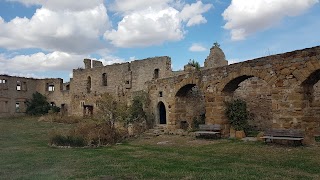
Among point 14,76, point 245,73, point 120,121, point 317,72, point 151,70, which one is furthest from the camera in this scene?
point 14,76

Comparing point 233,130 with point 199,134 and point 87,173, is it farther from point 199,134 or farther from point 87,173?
point 87,173

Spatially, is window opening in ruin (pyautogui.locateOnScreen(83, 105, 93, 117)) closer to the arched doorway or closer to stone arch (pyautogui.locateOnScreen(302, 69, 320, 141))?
the arched doorway

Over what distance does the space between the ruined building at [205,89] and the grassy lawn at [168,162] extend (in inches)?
76.9

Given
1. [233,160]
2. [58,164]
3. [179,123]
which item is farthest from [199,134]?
[58,164]

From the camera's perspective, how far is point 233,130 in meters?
13.3

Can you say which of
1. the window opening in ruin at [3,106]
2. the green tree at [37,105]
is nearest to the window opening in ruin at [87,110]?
the green tree at [37,105]

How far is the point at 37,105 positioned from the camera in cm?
3206

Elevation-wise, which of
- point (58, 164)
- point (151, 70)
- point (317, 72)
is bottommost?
point (58, 164)

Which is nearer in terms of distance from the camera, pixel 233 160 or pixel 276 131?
pixel 233 160

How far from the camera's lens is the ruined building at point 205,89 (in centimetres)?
1053

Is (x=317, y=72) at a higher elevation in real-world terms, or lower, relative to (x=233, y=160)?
higher

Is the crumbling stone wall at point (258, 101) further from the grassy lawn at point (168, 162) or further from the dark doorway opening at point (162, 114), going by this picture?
the grassy lawn at point (168, 162)

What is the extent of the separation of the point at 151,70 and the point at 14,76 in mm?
17455

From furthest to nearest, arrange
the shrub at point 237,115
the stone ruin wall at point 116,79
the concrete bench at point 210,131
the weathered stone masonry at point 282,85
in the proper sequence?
the stone ruin wall at point 116,79, the shrub at point 237,115, the concrete bench at point 210,131, the weathered stone masonry at point 282,85
